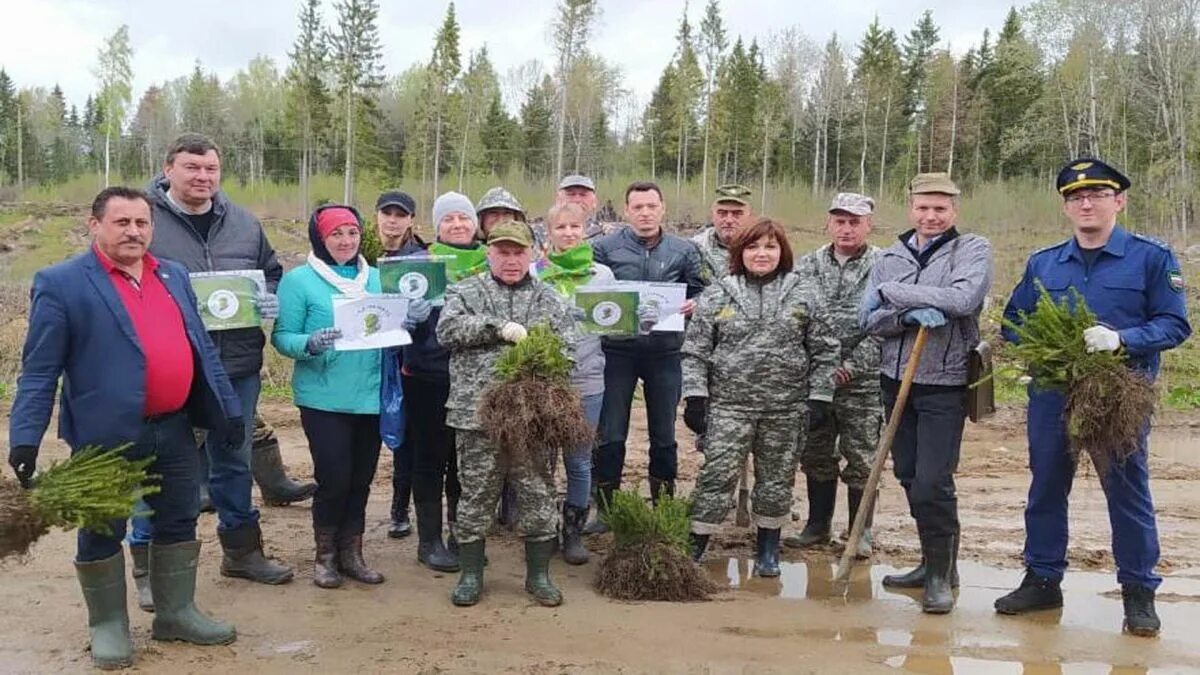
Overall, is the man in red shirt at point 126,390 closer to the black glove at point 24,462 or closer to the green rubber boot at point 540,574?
the black glove at point 24,462

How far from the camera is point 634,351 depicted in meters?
5.79

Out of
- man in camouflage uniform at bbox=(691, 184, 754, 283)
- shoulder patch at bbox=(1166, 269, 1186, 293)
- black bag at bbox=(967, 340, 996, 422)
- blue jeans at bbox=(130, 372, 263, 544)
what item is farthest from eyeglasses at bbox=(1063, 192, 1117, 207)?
blue jeans at bbox=(130, 372, 263, 544)

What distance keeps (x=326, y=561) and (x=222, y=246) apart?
177cm

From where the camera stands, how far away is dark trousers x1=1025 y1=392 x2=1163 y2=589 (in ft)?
15.0

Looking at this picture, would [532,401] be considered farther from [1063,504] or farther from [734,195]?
[1063,504]

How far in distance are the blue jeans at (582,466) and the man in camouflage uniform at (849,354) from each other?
1.26 metres

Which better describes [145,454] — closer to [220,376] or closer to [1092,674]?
[220,376]

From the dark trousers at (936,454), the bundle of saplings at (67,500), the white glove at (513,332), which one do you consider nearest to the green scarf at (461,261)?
the white glove at (513,332)

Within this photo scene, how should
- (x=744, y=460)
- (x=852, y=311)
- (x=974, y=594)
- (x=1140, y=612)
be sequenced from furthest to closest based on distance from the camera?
(x=852, y=311), (x=744, y=460), (x=974, y=594), (x=1140, y=612)

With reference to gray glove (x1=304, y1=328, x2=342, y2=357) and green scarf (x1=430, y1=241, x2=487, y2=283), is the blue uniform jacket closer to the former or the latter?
green scarf (x1=430, y1=241, x2=487, y2=283)

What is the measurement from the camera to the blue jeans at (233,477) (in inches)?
192

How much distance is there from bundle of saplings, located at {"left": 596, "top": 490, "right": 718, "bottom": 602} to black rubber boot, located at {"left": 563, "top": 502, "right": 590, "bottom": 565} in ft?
1.33

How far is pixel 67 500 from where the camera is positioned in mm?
3604

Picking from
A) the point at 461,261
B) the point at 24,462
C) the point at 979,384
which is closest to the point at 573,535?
the point at 461,261
